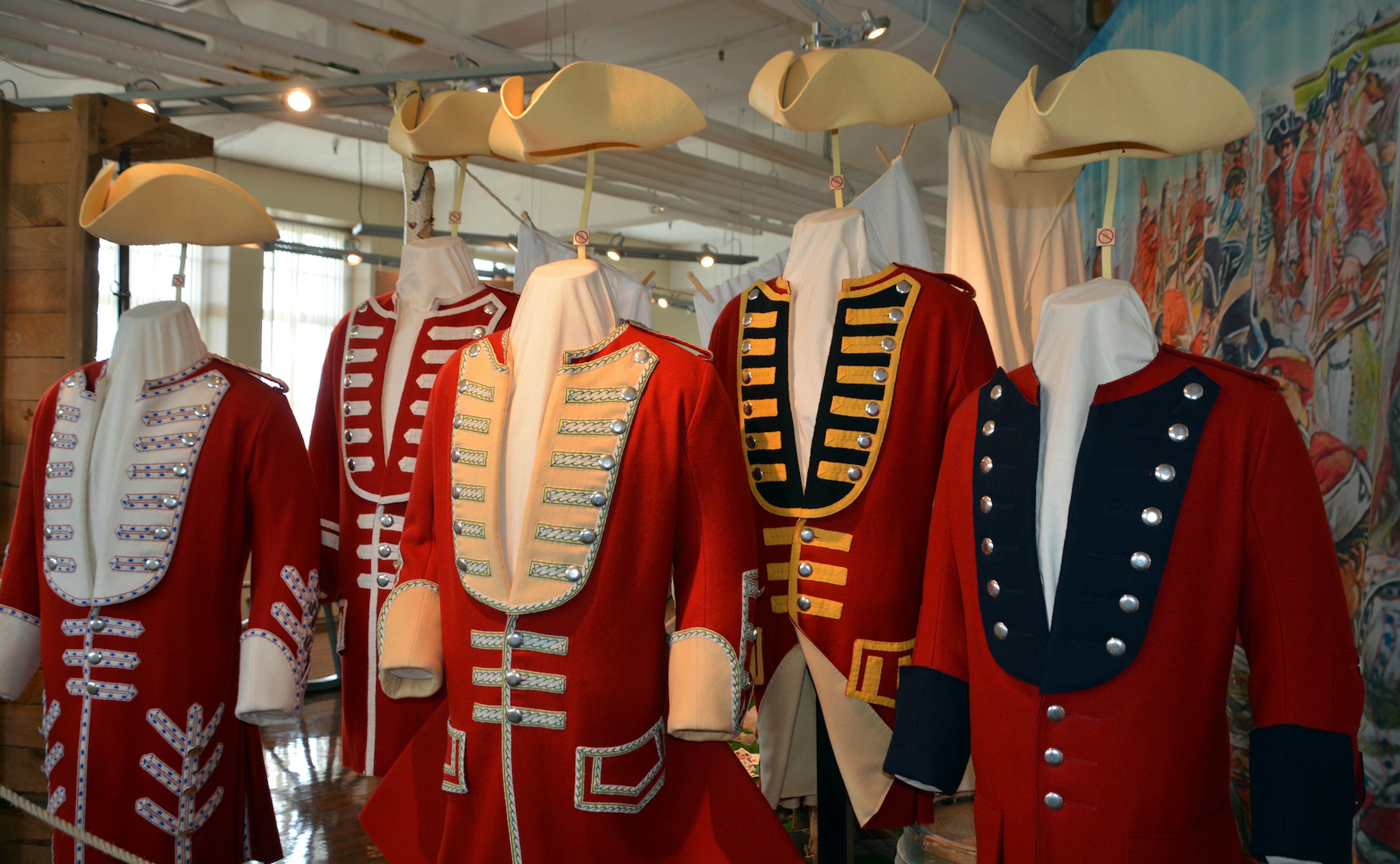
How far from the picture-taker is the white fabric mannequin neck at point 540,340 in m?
1.77

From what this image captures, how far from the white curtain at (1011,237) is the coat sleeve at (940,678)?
1.29 m

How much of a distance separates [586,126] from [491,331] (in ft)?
2.73

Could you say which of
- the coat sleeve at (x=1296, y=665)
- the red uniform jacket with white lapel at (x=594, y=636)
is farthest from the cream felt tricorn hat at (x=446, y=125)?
the coat sleeve at (x=1296, y=665)

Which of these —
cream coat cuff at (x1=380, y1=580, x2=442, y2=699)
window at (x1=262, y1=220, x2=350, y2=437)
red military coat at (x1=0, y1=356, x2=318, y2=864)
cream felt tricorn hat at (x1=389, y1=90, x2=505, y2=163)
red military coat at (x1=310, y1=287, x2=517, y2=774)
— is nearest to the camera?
cream coat cuff at (x1=380, y1=580, x2=442, y2=699)

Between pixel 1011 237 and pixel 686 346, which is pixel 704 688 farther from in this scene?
pixel 1011 237

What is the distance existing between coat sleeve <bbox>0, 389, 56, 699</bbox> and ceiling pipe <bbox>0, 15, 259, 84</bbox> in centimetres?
371

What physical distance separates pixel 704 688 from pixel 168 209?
1661 millimetres

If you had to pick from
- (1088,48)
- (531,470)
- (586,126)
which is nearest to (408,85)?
(586,126)

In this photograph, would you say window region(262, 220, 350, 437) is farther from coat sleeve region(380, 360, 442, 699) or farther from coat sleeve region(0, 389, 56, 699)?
coat sleeve region(380, 360, 442, 699)

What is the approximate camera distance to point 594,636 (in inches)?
64.4

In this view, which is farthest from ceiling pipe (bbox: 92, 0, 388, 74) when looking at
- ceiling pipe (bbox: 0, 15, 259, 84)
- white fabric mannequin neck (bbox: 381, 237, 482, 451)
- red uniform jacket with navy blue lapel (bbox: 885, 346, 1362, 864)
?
red uniform jacket with navy blue lapel (bbox: 885, 346, 1362, 864)

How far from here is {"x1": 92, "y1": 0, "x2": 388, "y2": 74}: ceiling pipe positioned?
15.2 feet

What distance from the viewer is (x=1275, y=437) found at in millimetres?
1394

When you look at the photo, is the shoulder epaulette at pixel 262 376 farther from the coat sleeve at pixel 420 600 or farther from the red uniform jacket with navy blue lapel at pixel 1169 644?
the red uniform jacket with navy blue lapel at pixel 1169 644
